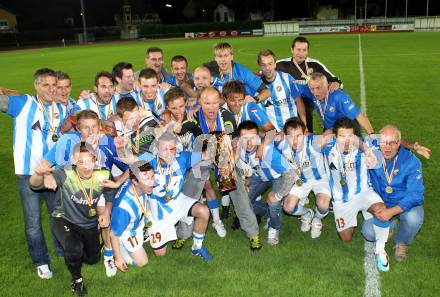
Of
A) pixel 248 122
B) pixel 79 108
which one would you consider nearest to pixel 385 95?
pixel 248 122

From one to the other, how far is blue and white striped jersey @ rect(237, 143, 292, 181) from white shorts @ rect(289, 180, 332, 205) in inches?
11.5

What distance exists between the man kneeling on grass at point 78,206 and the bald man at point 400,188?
122 inches

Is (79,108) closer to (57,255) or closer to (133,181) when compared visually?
(133,181)

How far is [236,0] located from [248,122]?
70.1 m

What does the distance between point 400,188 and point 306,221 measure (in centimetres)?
126

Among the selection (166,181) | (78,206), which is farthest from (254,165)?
(78,206)

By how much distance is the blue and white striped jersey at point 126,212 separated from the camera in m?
4.52

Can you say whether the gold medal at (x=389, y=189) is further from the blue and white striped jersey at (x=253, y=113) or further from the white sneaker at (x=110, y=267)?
the white sneaker at (x=110, y=267)

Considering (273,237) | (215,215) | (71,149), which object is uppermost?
(71,149)

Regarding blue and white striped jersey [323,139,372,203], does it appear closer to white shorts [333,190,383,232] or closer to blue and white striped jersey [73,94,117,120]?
white shorts [333,190,383,232]

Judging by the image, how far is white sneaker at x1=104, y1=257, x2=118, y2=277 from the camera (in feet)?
15.0

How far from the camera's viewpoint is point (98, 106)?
558 centimetres

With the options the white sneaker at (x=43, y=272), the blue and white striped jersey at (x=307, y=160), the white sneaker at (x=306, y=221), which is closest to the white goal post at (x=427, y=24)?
the blue and white striped jersey at (x=307, y=160)

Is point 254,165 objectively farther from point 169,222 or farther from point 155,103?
point 155,103
